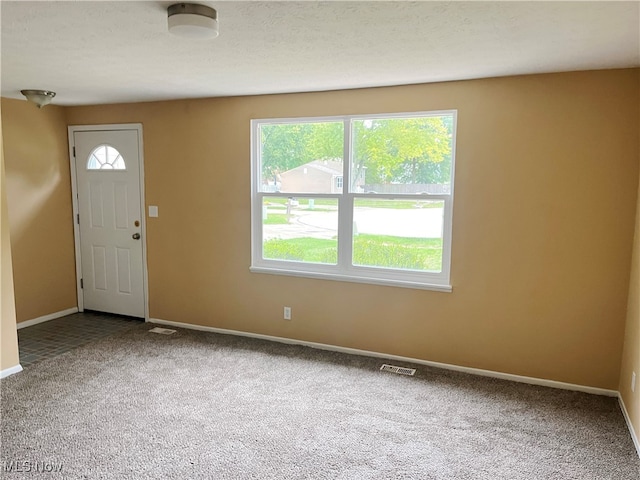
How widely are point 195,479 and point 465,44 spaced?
262 cm

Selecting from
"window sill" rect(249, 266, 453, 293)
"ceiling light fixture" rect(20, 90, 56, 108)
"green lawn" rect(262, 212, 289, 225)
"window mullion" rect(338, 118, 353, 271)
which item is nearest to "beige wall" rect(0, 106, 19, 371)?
"ceiling light fixture" rect(20, 90, 56, 108)

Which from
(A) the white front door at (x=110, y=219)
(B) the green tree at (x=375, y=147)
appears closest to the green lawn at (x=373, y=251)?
(B) the green tree at (x=375, y=147)

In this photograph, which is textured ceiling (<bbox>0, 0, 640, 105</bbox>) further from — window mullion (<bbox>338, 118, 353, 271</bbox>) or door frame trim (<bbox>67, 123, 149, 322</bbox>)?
door frame trim (<bbox>67, 123, 149, 322</bbox>)

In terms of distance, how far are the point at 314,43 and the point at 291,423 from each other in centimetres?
220

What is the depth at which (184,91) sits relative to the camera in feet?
12.5

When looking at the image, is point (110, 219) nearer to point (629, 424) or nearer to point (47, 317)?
point (47, 317)

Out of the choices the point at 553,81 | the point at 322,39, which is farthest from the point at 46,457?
the point at 553,81

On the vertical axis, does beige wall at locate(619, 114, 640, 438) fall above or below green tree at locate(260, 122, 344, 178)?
below

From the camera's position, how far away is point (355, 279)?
12.4 ft

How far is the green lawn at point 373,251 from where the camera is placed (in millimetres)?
3590

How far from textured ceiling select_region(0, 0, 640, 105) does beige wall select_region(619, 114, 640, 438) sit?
49.0 inches

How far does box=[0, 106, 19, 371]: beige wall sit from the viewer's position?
3227 millimetres

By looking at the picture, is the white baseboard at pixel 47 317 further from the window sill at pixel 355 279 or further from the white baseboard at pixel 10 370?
the window sill at pixel 355 279

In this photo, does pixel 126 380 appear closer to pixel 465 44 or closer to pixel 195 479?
pixel 195 479
